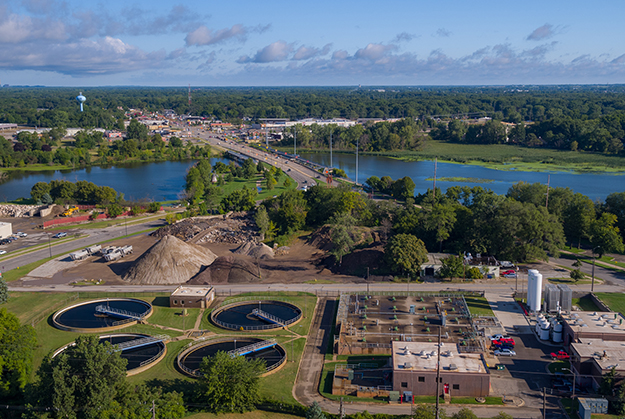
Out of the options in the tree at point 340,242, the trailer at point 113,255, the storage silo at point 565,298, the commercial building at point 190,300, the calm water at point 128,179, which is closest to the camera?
the storage silo at point 565,298

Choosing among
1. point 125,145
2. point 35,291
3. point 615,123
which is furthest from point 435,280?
point 615,123

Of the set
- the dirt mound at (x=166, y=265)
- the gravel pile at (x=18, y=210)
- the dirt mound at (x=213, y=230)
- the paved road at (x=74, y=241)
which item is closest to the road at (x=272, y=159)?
the dirt mound at (x=213, y=230)

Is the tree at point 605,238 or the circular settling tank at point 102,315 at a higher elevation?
the tree at point 605,238

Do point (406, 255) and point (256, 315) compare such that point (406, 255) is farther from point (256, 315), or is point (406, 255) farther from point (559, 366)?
point (559, 366)

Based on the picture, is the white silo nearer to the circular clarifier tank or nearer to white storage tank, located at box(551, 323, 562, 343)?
white storage tank, located at box(551, 323, 562, 343)

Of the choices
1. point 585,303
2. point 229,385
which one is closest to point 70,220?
point 229,385

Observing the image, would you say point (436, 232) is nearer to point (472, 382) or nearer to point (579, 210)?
point (579, 210)

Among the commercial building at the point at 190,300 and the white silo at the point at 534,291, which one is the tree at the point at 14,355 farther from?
the white silo at the point at 534,291

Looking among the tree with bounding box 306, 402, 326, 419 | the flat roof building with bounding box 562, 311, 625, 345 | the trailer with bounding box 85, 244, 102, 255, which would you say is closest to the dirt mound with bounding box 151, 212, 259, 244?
the trailer with bounding box 85, 244, 102, 255
